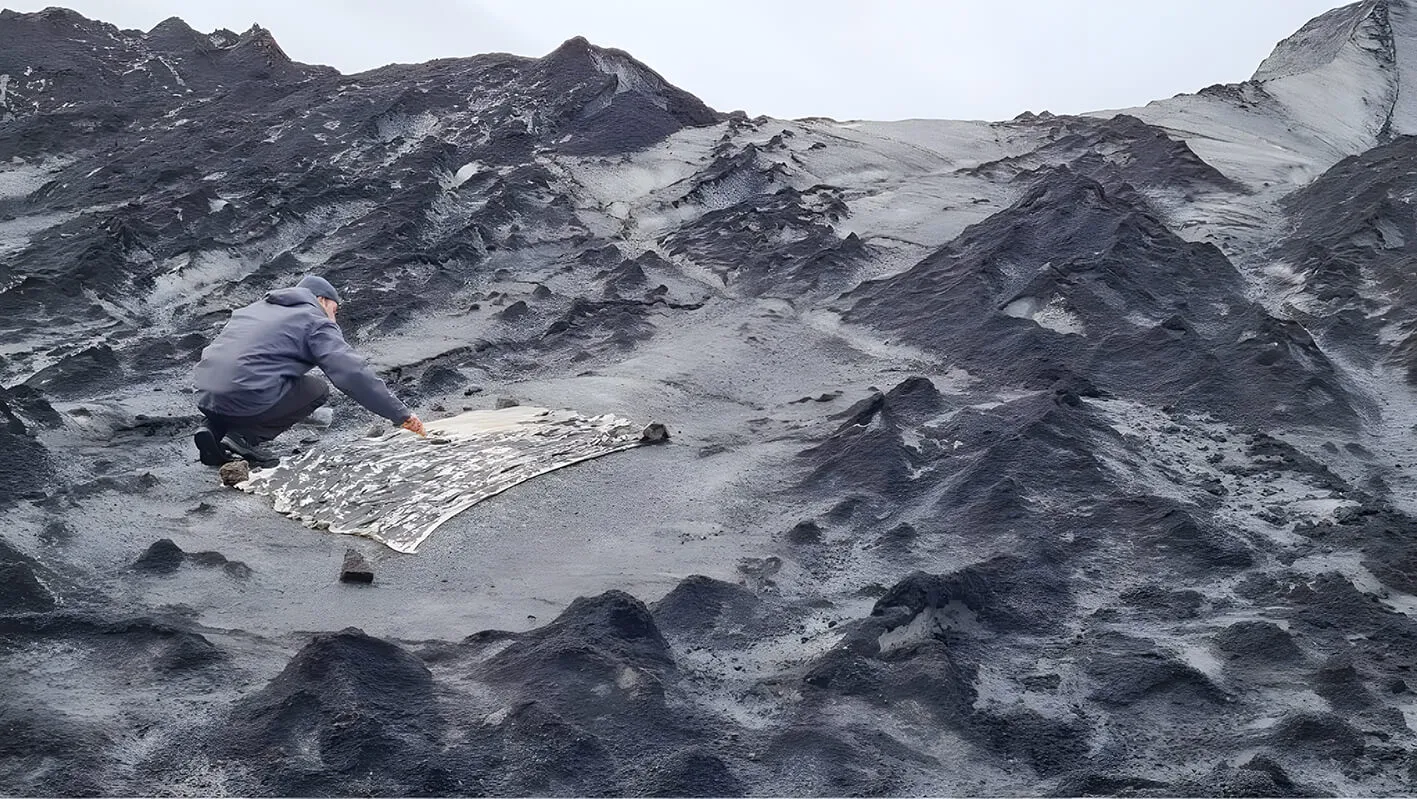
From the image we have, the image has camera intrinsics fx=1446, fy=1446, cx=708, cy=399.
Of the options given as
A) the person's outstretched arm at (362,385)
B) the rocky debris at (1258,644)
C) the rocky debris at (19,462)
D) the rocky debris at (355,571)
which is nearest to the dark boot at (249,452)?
the person's outstretched arm at (362,385)

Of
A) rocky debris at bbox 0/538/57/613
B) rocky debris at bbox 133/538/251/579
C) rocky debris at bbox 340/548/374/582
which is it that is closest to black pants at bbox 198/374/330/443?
rocky debris at bbox 133/538/251/579

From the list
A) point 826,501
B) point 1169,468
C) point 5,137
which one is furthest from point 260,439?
point 5,137

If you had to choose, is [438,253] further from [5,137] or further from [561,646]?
[561,646]

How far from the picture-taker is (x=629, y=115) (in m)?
10.8

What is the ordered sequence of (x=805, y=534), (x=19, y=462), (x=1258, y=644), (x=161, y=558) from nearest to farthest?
(x=1258, y=644)
(x=161, y=558)
(x=805, y=534)
(x=19, y=462)

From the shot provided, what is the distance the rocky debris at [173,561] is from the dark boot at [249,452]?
962 mm

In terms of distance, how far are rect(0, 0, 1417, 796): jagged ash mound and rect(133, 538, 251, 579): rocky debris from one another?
4cm

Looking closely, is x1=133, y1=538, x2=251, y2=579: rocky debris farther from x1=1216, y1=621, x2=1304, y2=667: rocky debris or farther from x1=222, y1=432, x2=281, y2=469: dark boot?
x1=1216, y1=621, x2=1304, y2=667: rocky debris

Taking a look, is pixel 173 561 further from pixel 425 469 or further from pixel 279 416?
pixel 279 416

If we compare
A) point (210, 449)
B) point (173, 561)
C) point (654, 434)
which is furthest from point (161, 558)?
point (654, 434)

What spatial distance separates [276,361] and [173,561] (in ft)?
3.91

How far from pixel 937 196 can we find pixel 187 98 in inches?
250

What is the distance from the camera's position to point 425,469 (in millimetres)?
5227

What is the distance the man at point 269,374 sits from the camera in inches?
209
